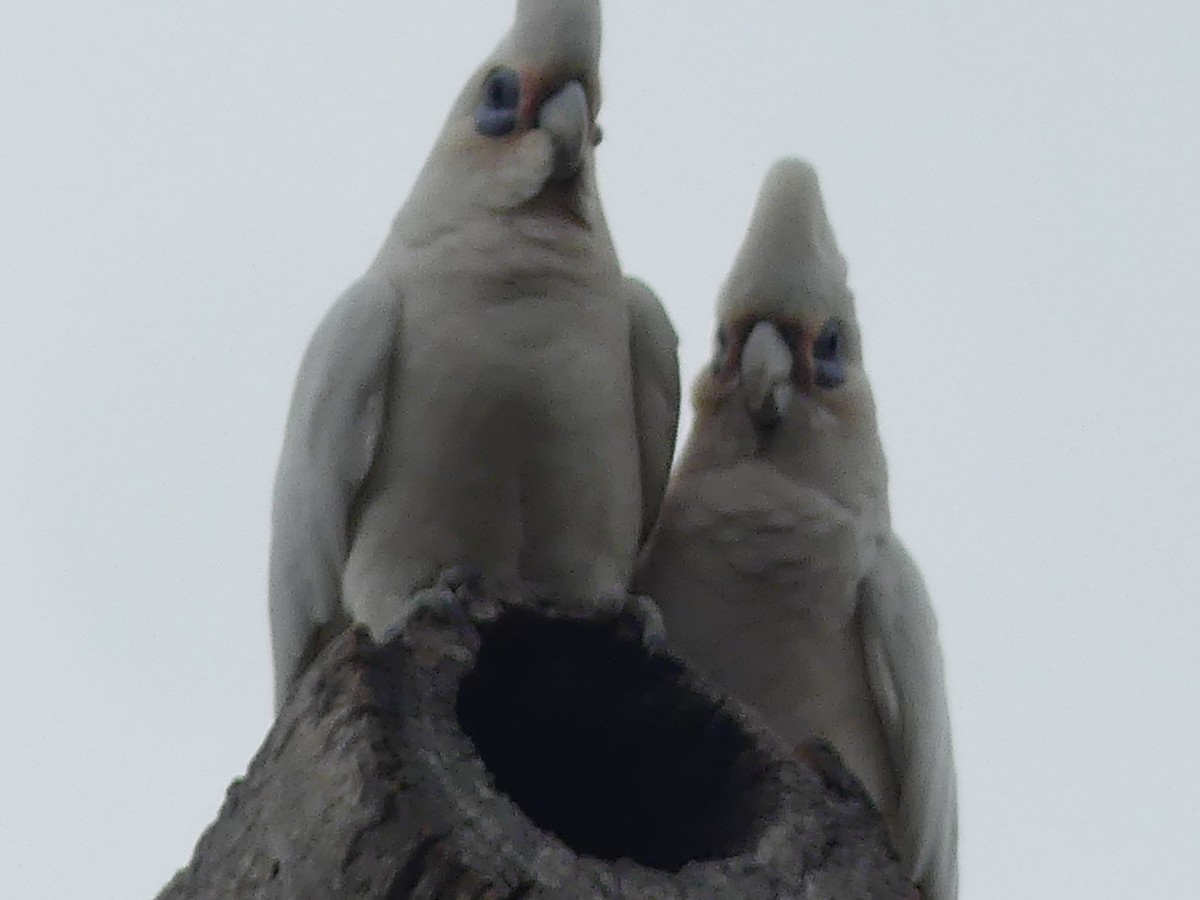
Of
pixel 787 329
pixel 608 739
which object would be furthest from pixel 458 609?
pixel 787 329

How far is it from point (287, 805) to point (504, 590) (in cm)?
48

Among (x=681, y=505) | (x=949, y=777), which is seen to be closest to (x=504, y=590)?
(x=681, y=505)

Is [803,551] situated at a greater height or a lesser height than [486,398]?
lesser

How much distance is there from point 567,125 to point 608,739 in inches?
42.7

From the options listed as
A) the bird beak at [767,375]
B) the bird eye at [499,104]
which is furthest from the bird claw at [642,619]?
the bird eye at [499,104]

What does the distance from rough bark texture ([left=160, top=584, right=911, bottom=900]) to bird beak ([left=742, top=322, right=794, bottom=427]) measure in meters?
0.63

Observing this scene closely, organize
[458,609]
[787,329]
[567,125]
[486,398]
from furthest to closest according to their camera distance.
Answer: [787,329]
[567,125]
[486,398]
[458,609]

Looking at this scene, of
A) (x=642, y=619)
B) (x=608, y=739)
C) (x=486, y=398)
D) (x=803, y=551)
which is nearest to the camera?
(x=608, y=739)

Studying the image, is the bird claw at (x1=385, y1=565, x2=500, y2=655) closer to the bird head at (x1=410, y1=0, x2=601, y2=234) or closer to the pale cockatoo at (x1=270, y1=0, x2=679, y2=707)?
the pale cockatoo at (x1=270, y1=0, x2=679, y2=707)

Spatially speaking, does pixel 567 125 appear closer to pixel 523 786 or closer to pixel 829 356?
pixel 829 356

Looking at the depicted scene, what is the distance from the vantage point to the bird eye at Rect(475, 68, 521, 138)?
3133mm

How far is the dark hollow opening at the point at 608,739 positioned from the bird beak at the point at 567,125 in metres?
0.87

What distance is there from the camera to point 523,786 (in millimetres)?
2652

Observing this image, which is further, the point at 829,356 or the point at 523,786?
the point at 829,356
